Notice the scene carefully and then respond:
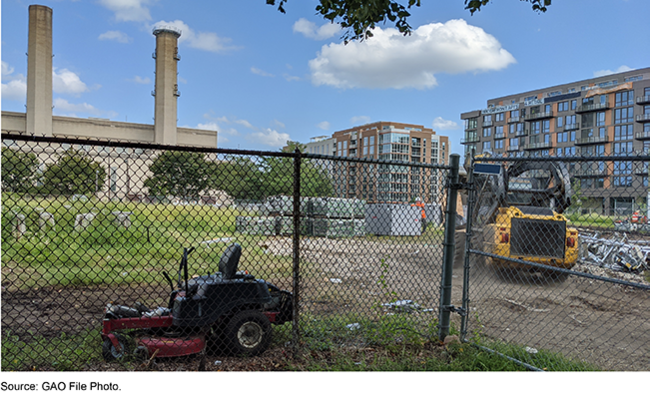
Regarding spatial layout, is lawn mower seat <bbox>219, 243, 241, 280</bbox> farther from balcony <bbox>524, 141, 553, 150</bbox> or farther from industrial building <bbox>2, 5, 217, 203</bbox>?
balcony <bbox>524, 141, 553, 150</bbox>

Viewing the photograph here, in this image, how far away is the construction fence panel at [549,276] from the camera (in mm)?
4691

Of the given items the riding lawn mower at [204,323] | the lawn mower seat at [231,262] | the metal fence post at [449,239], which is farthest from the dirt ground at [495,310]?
the lawn mower seat at [231,262]

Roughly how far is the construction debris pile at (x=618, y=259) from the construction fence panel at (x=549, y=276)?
0.03 meters

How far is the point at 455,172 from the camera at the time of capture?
15.2ft

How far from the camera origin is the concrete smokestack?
199 feet

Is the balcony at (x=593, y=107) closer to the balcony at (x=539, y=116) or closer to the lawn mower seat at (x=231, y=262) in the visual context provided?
the balcony at (x=539, y=116)

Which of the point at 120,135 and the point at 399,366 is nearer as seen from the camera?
the point at 399,366

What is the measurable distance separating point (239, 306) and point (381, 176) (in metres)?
2.46

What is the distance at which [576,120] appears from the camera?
73312 millimetres

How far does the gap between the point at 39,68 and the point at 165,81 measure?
16342 millimetres

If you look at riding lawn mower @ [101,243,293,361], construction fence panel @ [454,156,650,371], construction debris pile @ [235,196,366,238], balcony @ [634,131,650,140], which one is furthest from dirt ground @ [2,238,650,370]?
balcony @ [634,131,650,140]

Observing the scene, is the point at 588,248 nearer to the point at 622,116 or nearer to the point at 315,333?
the point at 315,333

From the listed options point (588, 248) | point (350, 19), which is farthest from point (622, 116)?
point (350, 19)

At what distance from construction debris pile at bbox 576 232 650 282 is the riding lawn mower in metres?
8.98
